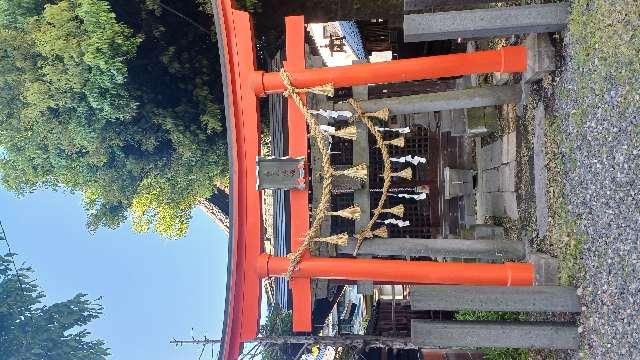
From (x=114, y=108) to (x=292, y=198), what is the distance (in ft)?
12.8

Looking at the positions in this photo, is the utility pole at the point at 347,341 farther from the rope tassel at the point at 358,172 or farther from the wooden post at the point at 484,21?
the wooden post at the point at 484,21

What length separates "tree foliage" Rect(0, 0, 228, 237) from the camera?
8836mm

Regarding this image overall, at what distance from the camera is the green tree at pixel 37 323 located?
9.92m

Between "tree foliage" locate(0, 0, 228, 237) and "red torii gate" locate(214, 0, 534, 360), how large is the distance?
120 inches

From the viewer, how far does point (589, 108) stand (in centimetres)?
609

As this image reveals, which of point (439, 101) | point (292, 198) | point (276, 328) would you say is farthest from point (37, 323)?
point (439, 101)

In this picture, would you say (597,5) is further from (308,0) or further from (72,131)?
(72,131)

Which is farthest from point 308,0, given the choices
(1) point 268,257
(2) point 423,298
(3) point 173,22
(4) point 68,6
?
(2) point 423,298

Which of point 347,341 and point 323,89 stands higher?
point 323,89

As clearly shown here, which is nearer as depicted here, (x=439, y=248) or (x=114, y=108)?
(x=439, y=248)

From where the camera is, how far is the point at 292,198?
6.70 m

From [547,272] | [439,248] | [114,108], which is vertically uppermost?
[114,108]

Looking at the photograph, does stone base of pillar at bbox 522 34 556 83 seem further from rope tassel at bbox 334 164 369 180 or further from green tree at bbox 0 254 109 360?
green tree at bbox 0 254 109 360

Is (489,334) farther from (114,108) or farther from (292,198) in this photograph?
(114,108)
